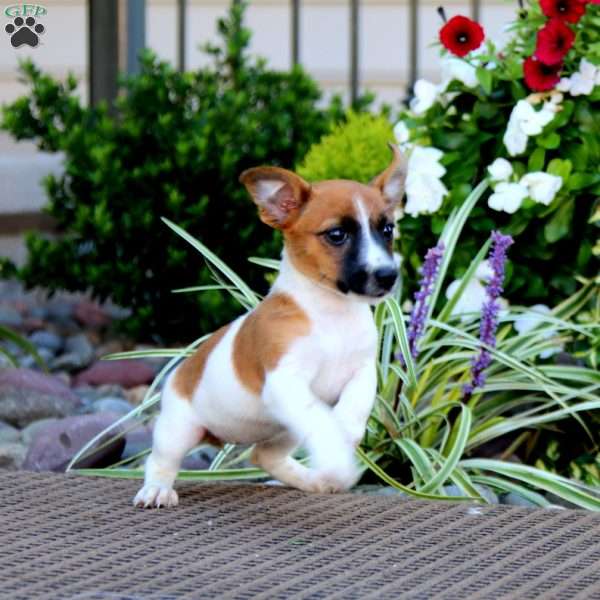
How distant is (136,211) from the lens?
611cm

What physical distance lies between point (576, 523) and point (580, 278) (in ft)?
4.57

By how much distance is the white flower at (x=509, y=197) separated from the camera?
4.38m

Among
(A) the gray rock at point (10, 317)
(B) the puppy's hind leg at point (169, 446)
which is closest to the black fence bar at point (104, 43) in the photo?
(A) the gray rock at point (10, 317)

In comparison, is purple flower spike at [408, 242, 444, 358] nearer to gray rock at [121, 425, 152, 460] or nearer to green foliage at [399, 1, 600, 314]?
green foliage at [399, 1, 600, 314]

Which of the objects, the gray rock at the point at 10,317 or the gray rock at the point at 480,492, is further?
the gray rock at the point at 10,317

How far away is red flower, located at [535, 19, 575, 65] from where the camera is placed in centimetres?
437

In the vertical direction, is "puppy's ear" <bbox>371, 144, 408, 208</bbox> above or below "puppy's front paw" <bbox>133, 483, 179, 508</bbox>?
above

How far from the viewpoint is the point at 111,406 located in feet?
17.0

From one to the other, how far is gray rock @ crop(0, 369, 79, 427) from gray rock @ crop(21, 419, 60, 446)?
98 millimetres

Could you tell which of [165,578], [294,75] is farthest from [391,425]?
[294,75]

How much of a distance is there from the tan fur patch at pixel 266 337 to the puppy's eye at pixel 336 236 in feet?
0.56

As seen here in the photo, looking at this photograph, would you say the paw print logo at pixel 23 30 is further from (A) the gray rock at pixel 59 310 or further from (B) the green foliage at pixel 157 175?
(A) the gray rock at pixel 59 310

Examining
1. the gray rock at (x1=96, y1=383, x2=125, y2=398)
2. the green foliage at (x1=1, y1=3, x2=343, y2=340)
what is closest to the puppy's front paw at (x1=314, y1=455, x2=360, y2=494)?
the gray rock at (x1=96, y1=383, x2=125, y2=398)

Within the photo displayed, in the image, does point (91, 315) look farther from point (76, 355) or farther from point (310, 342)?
point (310, 342)
